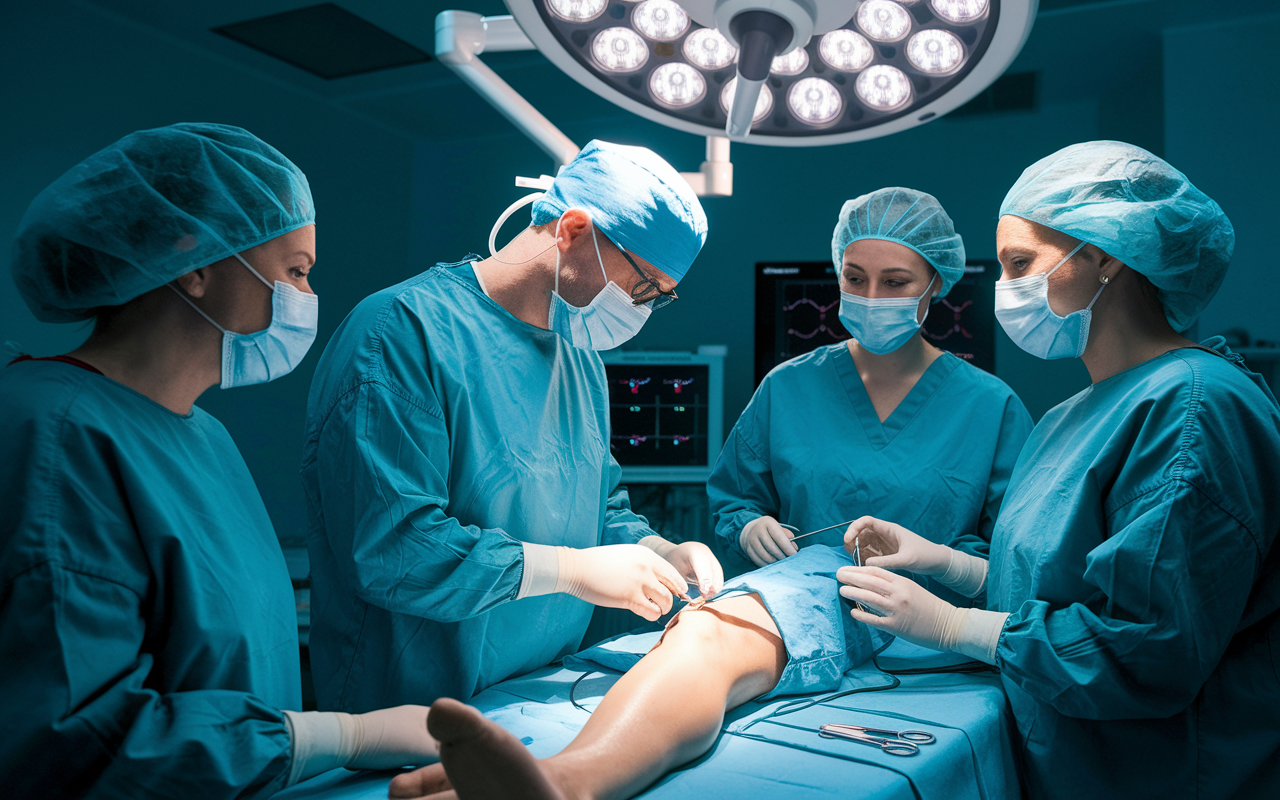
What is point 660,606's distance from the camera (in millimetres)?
1403

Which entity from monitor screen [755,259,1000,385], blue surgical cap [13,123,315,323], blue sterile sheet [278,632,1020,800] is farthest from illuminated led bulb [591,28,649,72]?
monitor screen [755,259,1000,385]

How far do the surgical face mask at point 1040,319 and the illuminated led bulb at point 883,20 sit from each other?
0.50 metres

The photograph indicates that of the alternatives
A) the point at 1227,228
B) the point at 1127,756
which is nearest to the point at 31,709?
the point at 1127,756

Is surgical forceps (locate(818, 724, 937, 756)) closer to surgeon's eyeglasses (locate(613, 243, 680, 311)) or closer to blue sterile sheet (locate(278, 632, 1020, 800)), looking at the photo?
blue sterile sheet (locate(278, 632, 1020, 800))

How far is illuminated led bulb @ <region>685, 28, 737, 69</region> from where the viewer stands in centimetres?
122

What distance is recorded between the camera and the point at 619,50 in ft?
3.93

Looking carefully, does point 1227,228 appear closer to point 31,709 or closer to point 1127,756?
point 1127,756

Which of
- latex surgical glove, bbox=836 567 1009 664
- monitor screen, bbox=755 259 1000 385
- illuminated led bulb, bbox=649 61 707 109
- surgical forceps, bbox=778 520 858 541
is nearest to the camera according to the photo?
illuminated led bulb, bbox=649 61 707 109

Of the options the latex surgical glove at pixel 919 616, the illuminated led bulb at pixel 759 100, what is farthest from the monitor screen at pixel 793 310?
the illuminated led bulb at pixel 759 100

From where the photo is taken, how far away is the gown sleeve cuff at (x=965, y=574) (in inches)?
64.3

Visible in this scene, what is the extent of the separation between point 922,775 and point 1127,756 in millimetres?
400

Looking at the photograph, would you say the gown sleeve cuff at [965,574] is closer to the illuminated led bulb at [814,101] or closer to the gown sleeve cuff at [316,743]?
the illuminated led bulb at [814,101]

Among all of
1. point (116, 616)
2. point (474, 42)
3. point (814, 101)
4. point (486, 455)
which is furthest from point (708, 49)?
point (116, 616)

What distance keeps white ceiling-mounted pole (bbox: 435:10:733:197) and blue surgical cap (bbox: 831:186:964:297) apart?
36 centimetres
